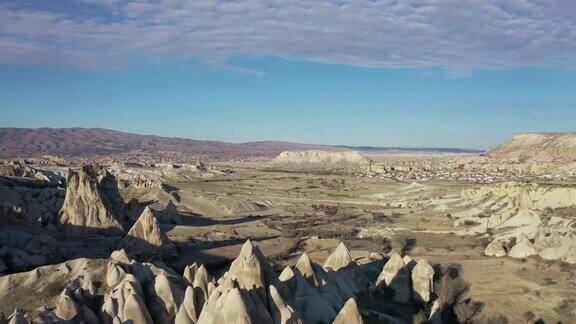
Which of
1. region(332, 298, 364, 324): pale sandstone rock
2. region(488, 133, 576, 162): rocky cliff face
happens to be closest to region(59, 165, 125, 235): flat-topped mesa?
region(332, 298, 364, 324): pale sandstone rock

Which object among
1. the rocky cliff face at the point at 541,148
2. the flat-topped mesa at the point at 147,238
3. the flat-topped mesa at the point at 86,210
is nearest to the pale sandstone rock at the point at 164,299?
the flat-topped mesa at the point at 147,238

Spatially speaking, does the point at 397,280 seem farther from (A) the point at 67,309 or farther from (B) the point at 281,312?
(A) the point at 67,309

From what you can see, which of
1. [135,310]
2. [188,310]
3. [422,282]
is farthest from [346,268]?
[135,310]

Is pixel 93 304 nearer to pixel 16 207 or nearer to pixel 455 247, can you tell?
pixel 16 207

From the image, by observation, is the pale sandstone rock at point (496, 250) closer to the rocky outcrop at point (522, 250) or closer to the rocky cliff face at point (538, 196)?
the rocky outcrop at point (522, 250)

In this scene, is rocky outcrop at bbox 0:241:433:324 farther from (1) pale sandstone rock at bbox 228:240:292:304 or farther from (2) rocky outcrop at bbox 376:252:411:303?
(2) rocky outcrop at bbox 376:252:411:303

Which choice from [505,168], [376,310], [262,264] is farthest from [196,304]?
[505,168]
